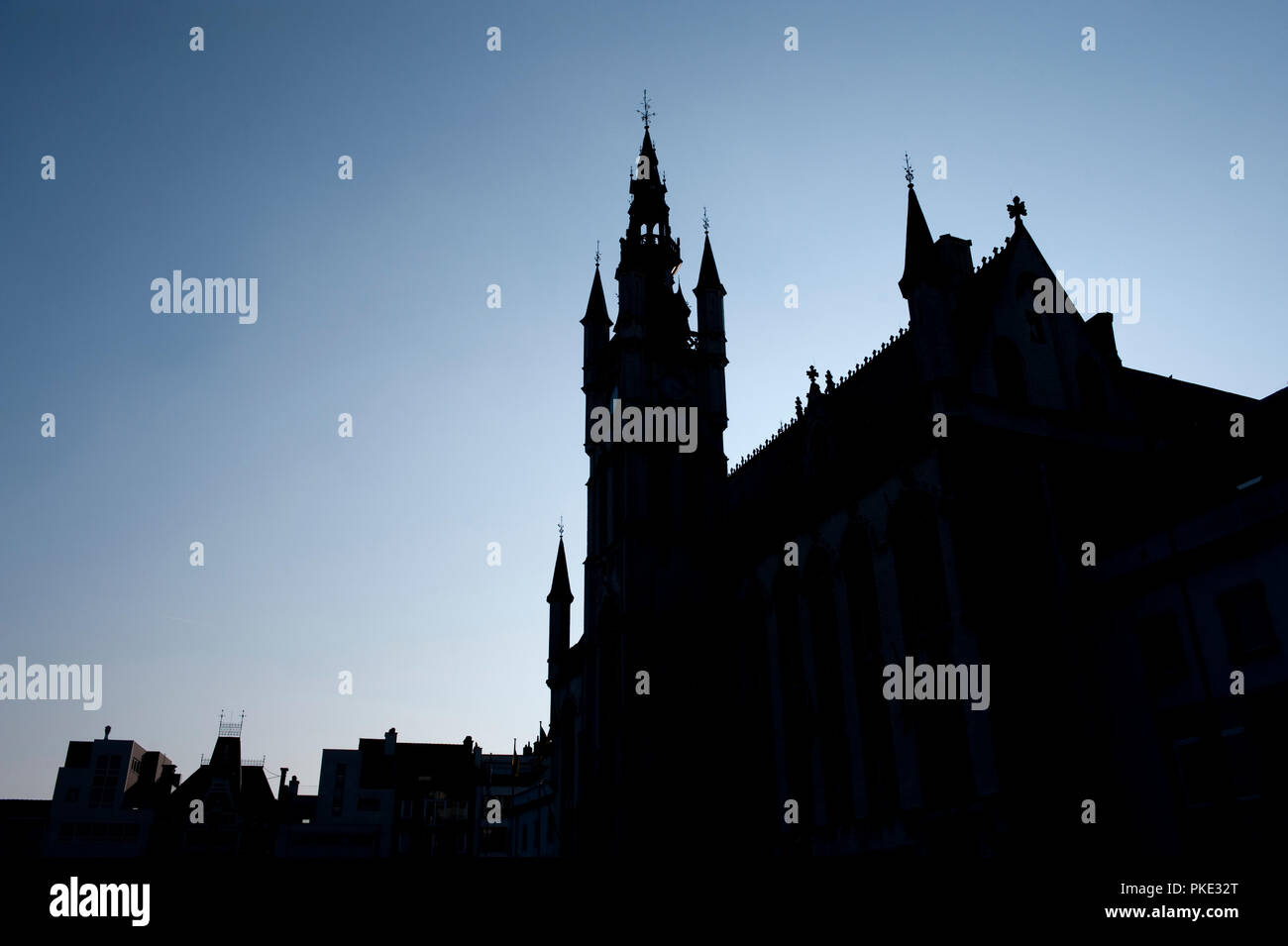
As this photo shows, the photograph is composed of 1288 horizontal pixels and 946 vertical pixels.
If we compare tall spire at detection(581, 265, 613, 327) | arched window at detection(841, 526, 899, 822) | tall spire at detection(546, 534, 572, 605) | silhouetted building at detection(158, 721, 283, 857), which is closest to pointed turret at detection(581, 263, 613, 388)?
tall spire at detection(581, 265, 613, 327)

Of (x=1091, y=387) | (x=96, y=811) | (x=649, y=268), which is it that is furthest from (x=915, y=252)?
(x=96, y=811)

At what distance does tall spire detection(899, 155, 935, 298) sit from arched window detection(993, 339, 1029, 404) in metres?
3.66

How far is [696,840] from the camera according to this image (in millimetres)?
41125

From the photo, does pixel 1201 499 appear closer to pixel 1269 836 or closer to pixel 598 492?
pixel 1269 836

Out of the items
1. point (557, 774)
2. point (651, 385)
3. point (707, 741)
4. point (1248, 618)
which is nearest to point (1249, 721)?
point (1248, 618)

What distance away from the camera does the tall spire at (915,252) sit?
112 feet

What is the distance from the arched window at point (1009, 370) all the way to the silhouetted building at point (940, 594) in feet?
0.40

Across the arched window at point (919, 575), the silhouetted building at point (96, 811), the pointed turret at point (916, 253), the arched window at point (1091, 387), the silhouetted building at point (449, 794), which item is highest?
the pointed turret at point (916, 253)

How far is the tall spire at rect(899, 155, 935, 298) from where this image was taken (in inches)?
1344

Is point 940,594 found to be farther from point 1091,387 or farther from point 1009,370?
point 1091,387

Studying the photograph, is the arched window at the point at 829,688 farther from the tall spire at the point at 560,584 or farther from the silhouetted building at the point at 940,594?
the tall spire at the point at 560,584

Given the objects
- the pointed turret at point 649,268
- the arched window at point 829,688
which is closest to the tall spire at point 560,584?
the pointed turret at point 649,268

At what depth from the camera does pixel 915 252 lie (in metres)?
34.7
